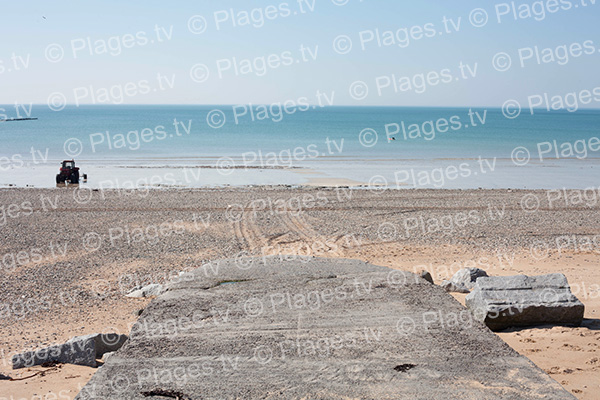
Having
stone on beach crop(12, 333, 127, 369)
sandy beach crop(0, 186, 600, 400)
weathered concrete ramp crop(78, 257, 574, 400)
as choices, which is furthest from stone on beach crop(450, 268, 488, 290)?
stone on beach crop(12, 333, 127, 369)

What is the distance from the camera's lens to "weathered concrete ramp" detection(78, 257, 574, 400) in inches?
166

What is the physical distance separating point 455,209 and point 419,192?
165 inches

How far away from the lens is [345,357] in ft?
15.6

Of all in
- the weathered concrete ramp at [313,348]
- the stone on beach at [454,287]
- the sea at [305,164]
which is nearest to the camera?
the weathered concrete ramp at [313,348]

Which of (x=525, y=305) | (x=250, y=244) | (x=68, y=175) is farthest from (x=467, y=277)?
(x=68, y=175)

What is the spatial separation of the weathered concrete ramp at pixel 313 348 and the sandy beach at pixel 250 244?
88 cm

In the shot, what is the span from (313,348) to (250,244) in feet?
25.9

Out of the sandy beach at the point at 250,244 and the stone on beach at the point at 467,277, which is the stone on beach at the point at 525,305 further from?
the stone on beach at the point at 467,277

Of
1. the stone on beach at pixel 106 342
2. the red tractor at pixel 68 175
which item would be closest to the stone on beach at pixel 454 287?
the stone on beach at pixel 106 342

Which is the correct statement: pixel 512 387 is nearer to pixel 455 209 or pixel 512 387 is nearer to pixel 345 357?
pixel 345 357

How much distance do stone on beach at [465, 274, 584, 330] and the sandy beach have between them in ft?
0.49

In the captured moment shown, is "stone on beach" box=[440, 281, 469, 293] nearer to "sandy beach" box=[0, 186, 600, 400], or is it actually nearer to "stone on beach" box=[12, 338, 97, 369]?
"sandy beach" box=[0, 186, 600, 400]

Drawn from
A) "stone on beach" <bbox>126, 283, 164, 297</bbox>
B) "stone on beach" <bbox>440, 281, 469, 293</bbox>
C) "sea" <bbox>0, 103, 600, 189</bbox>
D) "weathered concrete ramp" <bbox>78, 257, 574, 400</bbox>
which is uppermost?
"sea" <bbox>0, 103, 600, 189</bbox>

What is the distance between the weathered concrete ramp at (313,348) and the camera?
4.22 meters
